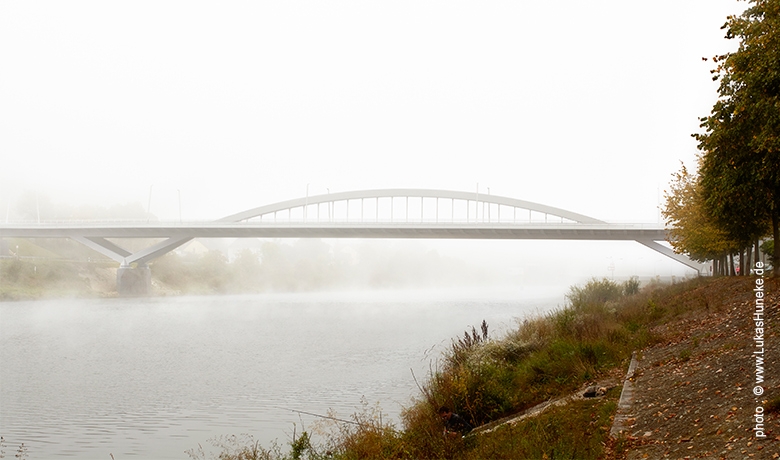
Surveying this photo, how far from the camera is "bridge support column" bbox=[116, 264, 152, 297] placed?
6153 cm

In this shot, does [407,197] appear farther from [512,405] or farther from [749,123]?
[512,405]

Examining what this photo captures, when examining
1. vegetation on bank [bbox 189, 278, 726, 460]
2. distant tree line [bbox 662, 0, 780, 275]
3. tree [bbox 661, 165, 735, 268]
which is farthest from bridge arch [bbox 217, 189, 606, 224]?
vegetation on bank [bbox 189, 278, 726, 460]

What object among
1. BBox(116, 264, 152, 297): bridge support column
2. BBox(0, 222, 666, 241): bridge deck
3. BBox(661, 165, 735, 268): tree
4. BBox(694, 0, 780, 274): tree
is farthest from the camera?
BBox(116, 264, 152, 297): bridge support column

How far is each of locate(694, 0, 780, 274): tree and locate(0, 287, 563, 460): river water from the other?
22.1 feet

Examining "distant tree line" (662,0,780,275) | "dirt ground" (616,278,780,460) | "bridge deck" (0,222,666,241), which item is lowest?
"dirt ground" (616,278,780,460)

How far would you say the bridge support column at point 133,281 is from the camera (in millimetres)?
61531

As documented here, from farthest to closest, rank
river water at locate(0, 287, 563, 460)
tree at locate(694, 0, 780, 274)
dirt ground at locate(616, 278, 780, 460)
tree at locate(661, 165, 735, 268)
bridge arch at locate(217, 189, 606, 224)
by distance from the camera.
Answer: bridge arch at locate(217, 189, 606, 224) → tree at locate(661, 165, 735, 268) → tree at locate(694, 0, 780, 274) → river water at locate(0, 287, 563, 460) → dirt ground at locate(616, 278, 780, 460)

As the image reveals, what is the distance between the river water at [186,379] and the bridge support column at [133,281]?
29919mm

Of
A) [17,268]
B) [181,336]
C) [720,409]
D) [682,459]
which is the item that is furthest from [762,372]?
[17,268]

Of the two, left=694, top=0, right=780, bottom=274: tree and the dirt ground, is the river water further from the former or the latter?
left=694, top=0, right=780, bottom=274: tree

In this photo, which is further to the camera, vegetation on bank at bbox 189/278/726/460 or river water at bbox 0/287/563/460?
river water at bbox 0/287/563/460

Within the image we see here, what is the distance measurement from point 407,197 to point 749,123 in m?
63.7

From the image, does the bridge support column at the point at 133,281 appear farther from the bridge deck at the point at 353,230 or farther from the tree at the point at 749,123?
the tree at the point at 749,123

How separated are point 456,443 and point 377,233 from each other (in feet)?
165
